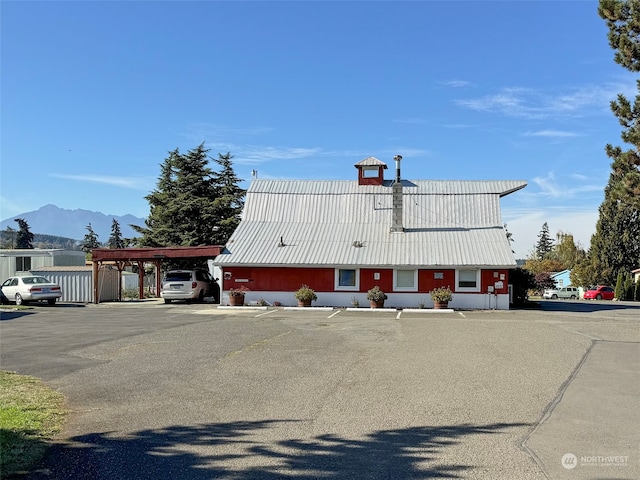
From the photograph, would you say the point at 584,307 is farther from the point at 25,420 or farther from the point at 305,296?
the point at 25,420

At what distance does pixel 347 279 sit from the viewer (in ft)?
93.4

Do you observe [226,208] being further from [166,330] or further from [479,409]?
[479,409]

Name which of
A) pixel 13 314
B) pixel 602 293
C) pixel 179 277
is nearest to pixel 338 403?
pixel 13 314

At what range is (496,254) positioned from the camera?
2780 centimetres

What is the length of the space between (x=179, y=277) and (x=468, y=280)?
14.4 m

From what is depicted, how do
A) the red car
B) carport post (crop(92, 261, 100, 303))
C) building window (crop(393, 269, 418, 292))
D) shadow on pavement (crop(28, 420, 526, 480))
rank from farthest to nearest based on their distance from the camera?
the red car, carport post (crop(92, 261, 100, 303)), building window (crop(393, 269, 418, 292)), shadow on pavement (crop(28, 420, 526, 480))

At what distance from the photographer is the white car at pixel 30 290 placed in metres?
28.0

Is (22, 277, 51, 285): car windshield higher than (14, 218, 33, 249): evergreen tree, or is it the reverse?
(14, 218, 33, 249): evergreen tree

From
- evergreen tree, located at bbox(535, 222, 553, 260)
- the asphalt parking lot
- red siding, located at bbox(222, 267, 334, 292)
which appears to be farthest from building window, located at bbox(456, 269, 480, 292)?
evergreen tree, located at bbox(535, 222, 553, 260)

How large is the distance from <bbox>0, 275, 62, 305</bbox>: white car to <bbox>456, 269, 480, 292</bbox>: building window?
772 inches

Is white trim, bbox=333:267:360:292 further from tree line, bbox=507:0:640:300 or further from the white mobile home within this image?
the white mobile home

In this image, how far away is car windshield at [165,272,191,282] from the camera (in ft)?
96.7

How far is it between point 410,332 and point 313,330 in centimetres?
279

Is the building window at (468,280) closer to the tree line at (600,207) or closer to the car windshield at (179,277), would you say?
the tree line at (600,207)
